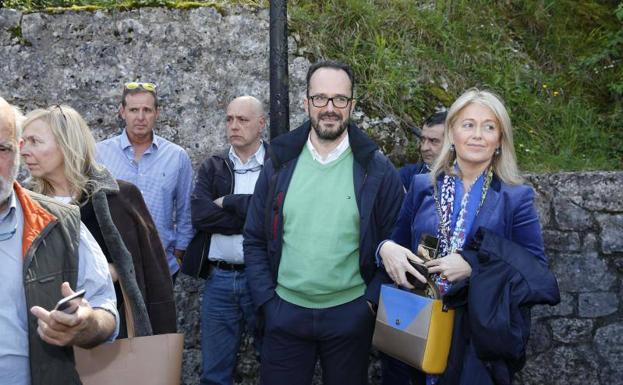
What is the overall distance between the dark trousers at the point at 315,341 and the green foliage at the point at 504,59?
2060 mm

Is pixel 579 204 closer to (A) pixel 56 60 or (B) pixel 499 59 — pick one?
(B) pixel 499 59

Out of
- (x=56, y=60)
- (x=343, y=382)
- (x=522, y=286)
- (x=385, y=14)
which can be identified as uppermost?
(x=385, y=14)

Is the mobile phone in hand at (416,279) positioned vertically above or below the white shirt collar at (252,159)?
below

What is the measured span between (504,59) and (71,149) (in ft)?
12.7

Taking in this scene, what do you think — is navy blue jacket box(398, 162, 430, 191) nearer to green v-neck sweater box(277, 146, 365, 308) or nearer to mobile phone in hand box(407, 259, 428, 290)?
green v-neck sweater box(277, 146, 365, 308)

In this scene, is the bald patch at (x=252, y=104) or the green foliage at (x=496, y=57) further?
the green foliage at (x=496, y=57)

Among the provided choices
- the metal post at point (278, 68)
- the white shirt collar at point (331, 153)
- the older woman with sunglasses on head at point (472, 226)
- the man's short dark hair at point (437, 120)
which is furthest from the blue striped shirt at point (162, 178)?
the older woman with sunglasses on head at point (472, 226)

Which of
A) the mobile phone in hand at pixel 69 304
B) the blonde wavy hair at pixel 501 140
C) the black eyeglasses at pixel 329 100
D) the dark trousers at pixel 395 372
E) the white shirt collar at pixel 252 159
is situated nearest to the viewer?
the mobile phone in hand at pixel 69 304

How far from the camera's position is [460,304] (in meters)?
3.20

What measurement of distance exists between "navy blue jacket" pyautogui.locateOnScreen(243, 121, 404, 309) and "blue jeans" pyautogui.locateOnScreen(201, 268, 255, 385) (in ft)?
2.63

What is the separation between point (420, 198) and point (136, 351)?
1.49 metres

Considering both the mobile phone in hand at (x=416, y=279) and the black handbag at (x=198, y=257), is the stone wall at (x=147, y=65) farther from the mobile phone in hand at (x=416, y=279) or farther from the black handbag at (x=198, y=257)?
the mobile phone in hand at (x=416, y=279)

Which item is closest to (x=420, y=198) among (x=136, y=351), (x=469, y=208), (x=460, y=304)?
(x=469, y=208)

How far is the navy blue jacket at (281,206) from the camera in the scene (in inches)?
149
